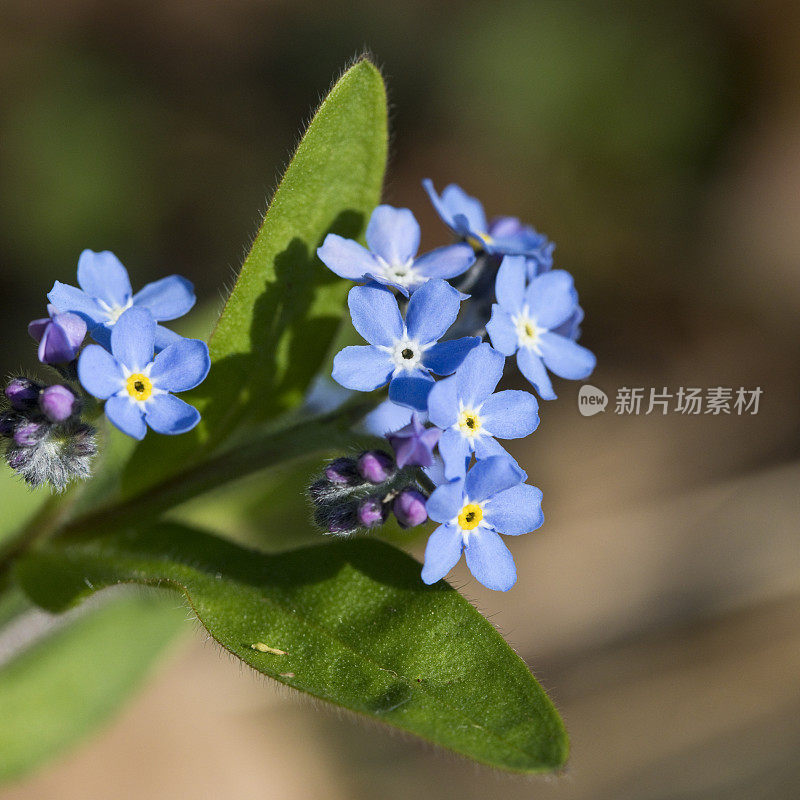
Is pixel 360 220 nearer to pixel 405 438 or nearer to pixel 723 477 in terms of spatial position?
pixel 405 438

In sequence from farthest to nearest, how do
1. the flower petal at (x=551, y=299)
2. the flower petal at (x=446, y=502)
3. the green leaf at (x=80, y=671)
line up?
1. the green leaf at (x=80, y=671)
2. the flower petal at (x=551, y=299)
3. the flower petal at (x=446, y=502)

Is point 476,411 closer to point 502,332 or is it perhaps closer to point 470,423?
point 470,423

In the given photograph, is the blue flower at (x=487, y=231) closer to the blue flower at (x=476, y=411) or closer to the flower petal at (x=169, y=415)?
the blue flower at (x=476, y=411)

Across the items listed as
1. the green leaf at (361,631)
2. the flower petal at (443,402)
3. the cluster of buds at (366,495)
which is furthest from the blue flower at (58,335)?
the flower petal at (443,402)

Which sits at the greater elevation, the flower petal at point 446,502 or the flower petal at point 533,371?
the flower petal at point 533,371

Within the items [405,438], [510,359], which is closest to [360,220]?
[510,359]

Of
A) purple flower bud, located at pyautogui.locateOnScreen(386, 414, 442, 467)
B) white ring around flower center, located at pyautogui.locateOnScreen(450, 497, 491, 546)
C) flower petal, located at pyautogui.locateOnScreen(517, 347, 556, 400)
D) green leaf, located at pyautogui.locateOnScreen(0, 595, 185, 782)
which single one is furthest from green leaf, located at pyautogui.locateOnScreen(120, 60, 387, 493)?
green leaf, located at pyautogui.locateOnScreen(0, 595, 185, 782)

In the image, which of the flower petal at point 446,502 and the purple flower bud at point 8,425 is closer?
the flower petal at point 446,502
